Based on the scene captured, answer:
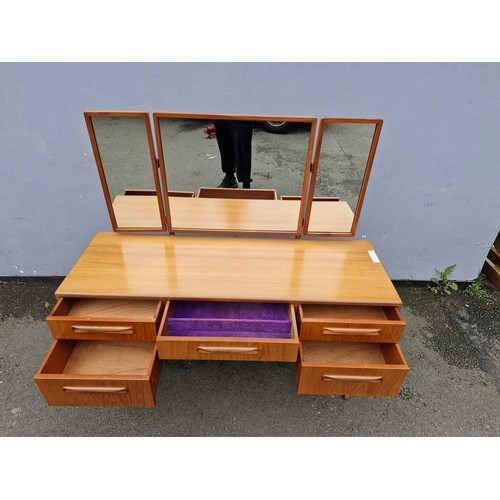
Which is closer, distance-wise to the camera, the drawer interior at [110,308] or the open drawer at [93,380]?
the open drawer at [93,380]

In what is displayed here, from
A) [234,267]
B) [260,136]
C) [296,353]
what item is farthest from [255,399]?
[260,136]

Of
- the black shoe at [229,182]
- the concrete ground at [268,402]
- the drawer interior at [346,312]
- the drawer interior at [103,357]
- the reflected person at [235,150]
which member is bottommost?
the concrete ground at [268,402]

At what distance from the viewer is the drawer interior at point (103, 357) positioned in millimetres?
1665

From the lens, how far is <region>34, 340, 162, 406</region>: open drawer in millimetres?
1392

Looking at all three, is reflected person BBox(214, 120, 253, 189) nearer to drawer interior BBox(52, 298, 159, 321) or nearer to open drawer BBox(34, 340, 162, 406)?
drawer interior BBox(52, 298, 159, 321)

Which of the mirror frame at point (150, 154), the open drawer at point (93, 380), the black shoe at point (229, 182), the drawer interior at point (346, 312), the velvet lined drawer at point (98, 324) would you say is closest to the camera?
the open drawer at point (93, 380)

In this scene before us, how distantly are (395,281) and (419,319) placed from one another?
0.36m

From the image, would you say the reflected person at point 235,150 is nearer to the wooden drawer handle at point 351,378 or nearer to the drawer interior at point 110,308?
the drawer interior at point 110,308

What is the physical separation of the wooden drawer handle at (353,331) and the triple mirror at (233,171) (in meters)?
0.62

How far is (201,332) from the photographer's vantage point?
157cm

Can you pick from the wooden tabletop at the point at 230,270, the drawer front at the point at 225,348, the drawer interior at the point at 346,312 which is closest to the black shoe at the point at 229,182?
the wooden tabletop at the point at 230,270

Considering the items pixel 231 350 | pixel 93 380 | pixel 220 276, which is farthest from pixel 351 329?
pixel 93 380

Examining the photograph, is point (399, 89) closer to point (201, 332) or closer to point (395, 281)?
point (395, 281)

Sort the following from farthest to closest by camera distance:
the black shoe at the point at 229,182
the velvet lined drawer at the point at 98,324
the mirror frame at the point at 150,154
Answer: the black shoe at the point at 229,182 → the mirror frame at the point at 150,154 → the velvet lined drawer at the point at 98,324
